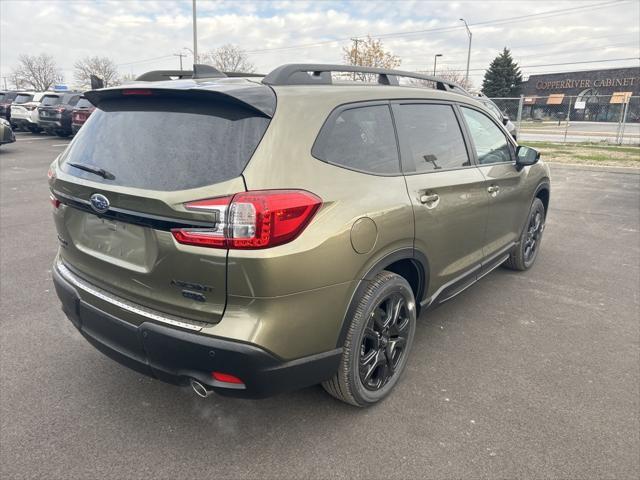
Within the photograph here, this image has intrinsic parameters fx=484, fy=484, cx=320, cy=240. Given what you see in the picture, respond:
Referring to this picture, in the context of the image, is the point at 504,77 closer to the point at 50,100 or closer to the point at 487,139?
the point at 50,100

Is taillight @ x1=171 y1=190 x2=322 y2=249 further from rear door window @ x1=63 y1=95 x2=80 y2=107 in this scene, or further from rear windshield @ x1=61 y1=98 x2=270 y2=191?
rear door window @ x1=63 y1=95 x2=80 y2=107

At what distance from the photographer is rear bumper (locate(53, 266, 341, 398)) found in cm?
207

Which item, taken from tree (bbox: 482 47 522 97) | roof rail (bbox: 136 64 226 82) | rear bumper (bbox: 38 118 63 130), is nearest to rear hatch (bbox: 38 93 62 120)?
rear bumper (bbox: 38 118 63 130)

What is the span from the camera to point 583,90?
176ft

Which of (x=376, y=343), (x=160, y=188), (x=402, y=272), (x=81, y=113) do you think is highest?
(x=81, y=113)

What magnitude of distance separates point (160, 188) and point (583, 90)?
61.9m

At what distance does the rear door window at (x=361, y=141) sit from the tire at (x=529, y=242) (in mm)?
2412

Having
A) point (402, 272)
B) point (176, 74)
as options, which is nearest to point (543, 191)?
point (402, 272)

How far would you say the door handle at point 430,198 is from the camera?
285 cm

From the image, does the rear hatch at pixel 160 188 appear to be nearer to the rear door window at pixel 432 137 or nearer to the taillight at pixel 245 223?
the taillight at pixel 245 223

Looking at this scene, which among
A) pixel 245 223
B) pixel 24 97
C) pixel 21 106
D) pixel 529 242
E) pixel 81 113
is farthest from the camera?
pixel 24 97

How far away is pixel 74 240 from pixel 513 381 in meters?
2.72

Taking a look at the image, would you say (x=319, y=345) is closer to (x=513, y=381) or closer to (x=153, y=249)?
(x=153, y=249)

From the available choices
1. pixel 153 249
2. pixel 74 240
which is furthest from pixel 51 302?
pixel 153 249
